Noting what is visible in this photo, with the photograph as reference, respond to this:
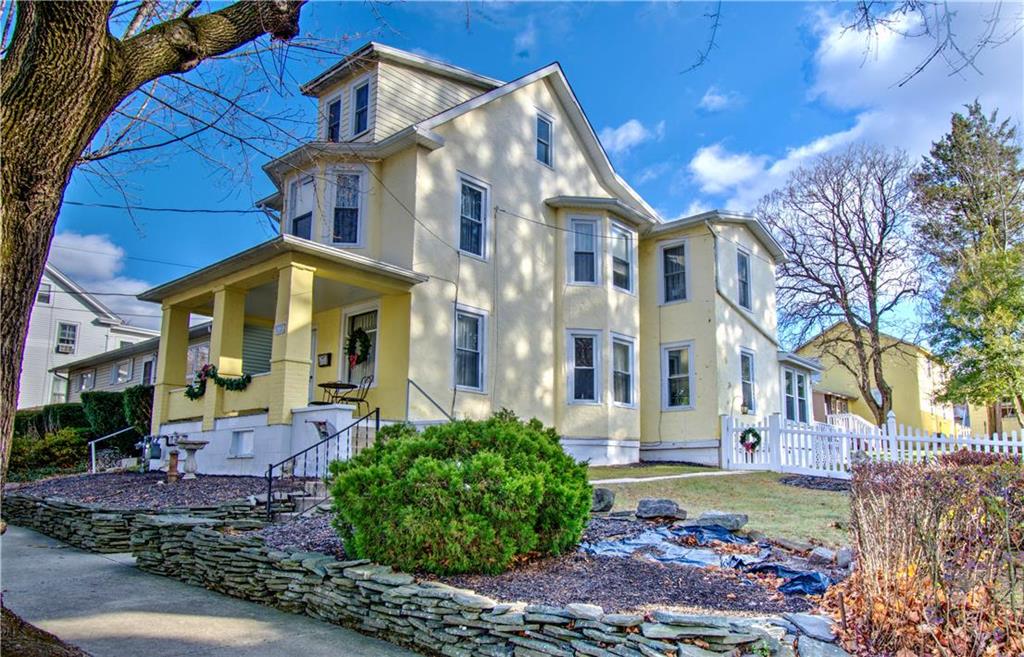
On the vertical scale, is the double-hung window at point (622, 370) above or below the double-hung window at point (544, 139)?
below

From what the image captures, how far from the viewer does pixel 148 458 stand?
13867 mm

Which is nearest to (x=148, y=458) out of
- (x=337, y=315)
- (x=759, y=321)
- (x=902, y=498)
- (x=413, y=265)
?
(x=337, y=315)

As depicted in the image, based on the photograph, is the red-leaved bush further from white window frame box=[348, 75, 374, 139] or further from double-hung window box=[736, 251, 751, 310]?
double-hung window box=[736, 251, 751, 310]

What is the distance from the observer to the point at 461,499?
582 centimetres

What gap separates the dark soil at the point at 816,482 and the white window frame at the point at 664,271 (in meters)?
5.14

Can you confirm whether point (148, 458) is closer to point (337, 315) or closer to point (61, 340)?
point (337, 315)

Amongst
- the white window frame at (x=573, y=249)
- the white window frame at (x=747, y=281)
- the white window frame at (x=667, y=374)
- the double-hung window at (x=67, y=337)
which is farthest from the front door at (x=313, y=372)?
the double-hung window at (x=67, y=337)

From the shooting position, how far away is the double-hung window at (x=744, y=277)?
18.9 m

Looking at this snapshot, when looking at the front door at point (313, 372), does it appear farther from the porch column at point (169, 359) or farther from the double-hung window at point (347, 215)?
the porch column at point (169, 359)

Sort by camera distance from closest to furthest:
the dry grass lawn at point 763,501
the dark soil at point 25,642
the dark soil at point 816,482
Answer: the dark soil at point 25,642
the dry grass lawn at point 763,501
the dark soil at point 816,482

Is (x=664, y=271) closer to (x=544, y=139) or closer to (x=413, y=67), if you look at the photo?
(x=544, y=139)

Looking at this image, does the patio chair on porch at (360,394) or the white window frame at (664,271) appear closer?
the patio chair on porch at (360,394)

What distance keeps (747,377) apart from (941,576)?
14.8 meters

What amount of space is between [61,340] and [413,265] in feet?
91.4
